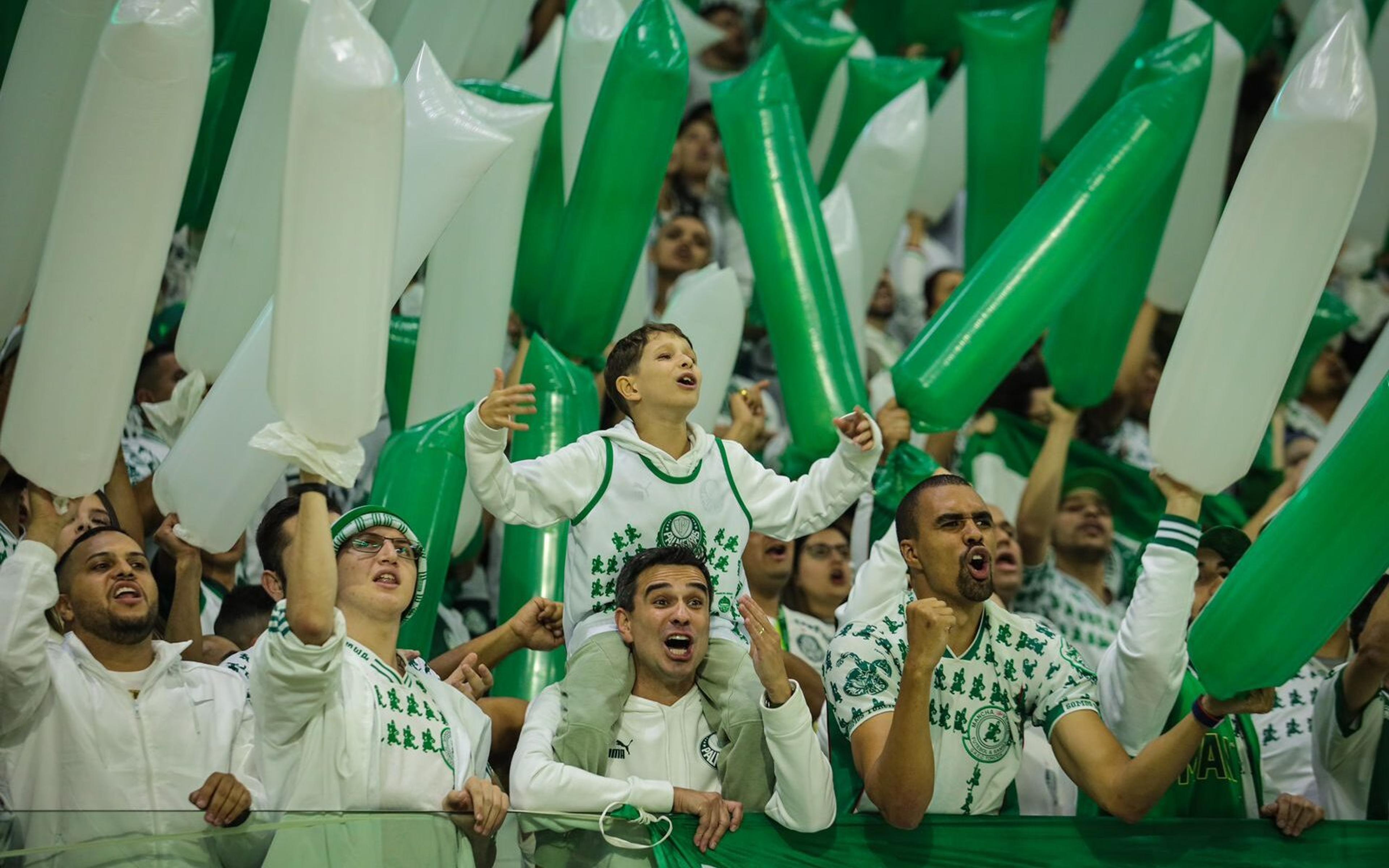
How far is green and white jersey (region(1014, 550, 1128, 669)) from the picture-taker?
4777 millimetres

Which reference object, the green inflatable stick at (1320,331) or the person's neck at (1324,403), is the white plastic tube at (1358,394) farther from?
the person's neck at (1324,403)

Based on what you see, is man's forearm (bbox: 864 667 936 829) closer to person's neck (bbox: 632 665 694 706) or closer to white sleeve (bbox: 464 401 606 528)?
person's neck (bbox: 632 665 694 706)

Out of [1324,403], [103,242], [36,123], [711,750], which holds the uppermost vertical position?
[103,242]

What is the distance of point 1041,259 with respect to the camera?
418 centimetres

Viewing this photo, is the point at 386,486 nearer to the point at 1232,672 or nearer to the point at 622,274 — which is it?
the point at 622,274

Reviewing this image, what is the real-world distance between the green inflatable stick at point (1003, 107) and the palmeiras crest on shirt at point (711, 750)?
2.35 meters

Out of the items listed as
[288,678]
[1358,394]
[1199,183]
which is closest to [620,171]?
[288,678]

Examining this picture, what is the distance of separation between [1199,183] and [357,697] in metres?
3.68

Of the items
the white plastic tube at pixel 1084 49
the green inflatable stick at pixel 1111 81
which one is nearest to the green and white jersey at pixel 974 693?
the green inflatable stick at pixel 1111 81

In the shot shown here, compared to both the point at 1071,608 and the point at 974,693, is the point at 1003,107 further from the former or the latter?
the point at 974,693

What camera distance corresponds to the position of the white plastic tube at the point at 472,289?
4332 mm

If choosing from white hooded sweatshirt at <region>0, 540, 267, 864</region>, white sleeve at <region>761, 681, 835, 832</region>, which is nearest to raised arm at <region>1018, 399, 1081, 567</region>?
white sleeve at <region>761, 681, 835, 832</region>

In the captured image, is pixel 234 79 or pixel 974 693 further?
pixel 234 79

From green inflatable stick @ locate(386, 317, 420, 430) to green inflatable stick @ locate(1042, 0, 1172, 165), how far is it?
247 cm
